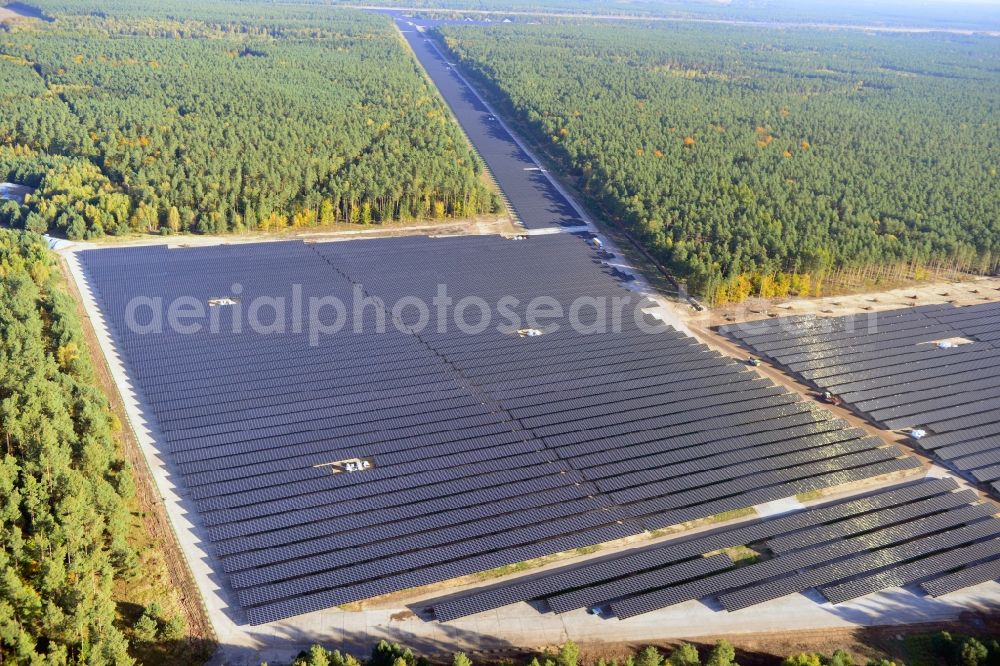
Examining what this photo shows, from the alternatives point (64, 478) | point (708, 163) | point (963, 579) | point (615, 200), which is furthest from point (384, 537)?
point (708, 163)

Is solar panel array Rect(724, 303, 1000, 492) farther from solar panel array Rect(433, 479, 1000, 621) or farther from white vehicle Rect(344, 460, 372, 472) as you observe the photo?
white vehicle Rect(344, 460, 372, 472)

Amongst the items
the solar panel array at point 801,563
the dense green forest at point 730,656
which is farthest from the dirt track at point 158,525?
the solar panel array at point 801,563

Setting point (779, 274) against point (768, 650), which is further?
point (779, 274)

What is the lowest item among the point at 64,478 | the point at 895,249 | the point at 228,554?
the point at 228,554

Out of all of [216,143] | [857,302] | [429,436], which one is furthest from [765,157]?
[429,436]

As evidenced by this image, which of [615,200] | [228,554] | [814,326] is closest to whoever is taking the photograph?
[228,554]

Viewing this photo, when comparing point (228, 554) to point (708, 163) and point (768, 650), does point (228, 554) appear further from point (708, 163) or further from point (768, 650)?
point (708, 163)

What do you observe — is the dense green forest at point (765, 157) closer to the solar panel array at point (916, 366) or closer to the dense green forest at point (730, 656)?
the solar panel array at point (916, 366)

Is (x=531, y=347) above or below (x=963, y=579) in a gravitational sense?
above

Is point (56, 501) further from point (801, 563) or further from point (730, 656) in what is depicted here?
point (801, 563)
